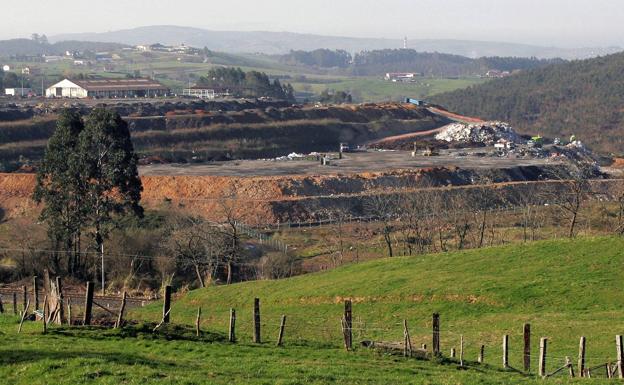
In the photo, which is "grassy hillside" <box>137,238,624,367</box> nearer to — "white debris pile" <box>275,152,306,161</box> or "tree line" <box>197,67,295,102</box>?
"white debris pile" <box>275,152,306,161</box>

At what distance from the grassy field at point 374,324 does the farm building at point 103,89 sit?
3974 inches

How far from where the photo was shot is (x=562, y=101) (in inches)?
6742

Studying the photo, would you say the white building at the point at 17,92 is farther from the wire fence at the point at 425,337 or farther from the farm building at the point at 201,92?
the wire fence at the point at 425,337

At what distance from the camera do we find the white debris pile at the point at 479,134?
360 ft

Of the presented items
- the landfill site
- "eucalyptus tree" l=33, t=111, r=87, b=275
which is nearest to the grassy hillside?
"eucalyptus tree" l=33, t=111, r=87, b=275

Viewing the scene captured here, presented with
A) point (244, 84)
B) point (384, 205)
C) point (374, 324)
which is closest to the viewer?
point (374, 324)

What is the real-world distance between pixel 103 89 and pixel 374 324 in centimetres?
11228

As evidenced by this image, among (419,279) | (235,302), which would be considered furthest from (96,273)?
(419,279)

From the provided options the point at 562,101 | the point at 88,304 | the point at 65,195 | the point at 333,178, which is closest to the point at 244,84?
the point at 562,101

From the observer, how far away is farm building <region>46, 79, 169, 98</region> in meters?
135

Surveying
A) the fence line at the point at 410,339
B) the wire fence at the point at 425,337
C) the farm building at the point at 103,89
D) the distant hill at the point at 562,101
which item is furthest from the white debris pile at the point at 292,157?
the fence line at the point at 410,339

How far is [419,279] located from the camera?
34.5 meters

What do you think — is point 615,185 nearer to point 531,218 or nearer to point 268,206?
point 531,218

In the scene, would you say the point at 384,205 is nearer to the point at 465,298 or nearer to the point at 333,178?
the point at 333,178
